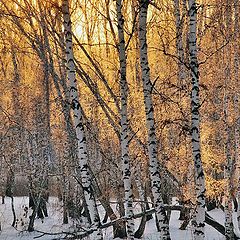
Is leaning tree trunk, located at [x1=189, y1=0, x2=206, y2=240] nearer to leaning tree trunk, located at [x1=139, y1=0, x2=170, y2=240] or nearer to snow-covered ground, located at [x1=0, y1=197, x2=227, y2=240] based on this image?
leaning tree trunk, located at [x1=139, y1=0, x2=170, y2=240]

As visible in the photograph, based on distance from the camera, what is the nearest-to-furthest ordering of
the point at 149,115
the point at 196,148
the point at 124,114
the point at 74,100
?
the point at 196,148
the point at 149,115
the point at 74,100
the point at 124,114

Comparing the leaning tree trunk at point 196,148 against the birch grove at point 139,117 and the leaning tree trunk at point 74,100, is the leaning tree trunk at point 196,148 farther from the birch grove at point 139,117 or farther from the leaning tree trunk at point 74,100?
the leaning tree trunk at point 74,100

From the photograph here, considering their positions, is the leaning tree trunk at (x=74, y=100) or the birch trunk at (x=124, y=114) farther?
the birch trunk at (x=124, y=114)

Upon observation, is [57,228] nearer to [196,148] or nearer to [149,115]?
[149,115]

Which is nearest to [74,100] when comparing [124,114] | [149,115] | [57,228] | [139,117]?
[124,114]

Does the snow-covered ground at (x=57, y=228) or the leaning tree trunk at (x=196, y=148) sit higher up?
the leaning tree trunk at (x=196, y=148)

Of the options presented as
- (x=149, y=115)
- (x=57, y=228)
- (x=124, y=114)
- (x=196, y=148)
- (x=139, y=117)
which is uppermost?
(x=139, y=117)

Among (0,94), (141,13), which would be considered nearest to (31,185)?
(0,94)

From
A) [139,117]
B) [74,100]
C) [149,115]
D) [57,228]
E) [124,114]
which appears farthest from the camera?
[57,228]

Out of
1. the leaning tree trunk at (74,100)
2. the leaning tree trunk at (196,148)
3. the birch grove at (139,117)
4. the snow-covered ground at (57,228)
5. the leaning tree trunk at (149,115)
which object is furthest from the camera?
the snow-covered ground at (57,228)

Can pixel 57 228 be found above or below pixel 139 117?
below

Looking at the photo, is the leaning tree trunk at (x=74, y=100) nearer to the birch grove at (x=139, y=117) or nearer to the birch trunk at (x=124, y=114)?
the birch grove at (x=139, y=117)

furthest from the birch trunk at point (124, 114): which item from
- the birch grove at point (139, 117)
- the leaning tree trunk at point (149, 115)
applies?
the leaning tree trunk at point (149, 115)

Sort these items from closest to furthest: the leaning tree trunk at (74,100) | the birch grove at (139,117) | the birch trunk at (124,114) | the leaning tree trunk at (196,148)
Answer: the leaning tree trunk at (196,148), the birch grove at (139,117), the leaning tree trunk at (74,100), the birch trunk at (124,114)
